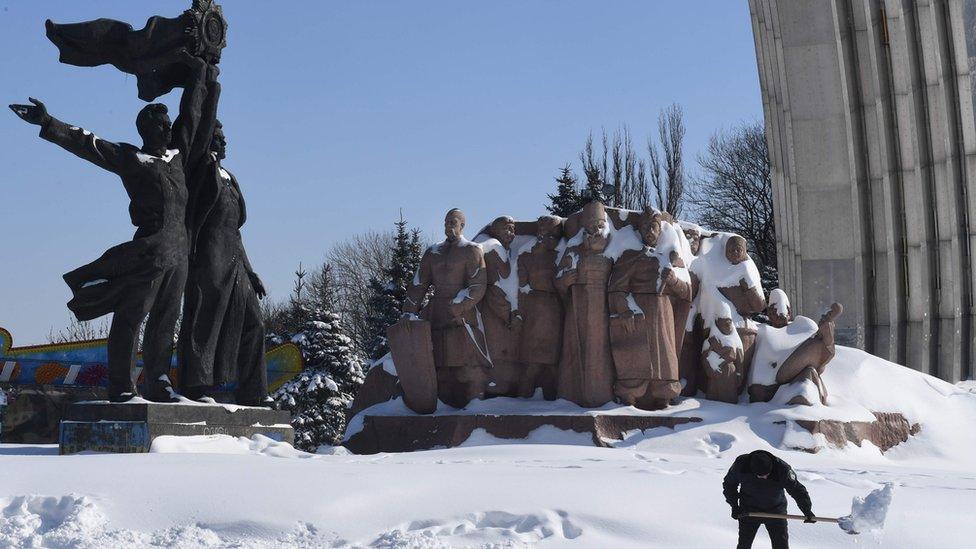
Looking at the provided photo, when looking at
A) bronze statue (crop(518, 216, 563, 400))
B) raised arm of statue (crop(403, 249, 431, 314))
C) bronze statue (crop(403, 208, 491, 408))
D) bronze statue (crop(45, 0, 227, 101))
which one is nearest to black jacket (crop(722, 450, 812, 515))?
bronze statue (crop(45, 0, 227, 101))

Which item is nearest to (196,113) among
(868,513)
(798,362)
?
(868,513)

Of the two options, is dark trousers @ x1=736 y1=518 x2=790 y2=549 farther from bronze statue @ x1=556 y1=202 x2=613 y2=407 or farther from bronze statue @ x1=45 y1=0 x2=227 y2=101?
bronze statue @ x1=556 y1=202 x2=613 y2=407

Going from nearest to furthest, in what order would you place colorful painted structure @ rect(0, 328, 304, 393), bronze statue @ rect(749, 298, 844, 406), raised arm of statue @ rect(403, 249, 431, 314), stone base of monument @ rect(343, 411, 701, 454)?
stone base of monument @ rect(343, 411, 701, 454) → bronze statue @ rect(749, 298, 844, 406) → raised arm of statue @ rect(403, 249, 431, 314) → colorful painted structure @ rect(0, 328, 304, 393)

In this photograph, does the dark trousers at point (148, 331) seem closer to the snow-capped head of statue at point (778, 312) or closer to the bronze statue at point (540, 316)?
the bronze statue at point (540, 316)

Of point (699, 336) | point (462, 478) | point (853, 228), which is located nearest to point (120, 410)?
point (462, 478)

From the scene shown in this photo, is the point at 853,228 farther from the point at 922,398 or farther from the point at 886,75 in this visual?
the point at 922,398

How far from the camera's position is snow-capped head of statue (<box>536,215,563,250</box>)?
40.7 ft

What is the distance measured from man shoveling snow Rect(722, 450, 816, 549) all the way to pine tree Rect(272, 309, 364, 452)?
17010mm

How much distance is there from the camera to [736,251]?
1251 cm

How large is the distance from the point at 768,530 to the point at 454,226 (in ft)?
23.8

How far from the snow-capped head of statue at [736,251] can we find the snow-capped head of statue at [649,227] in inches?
40.0

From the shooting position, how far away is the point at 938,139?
2183 cm

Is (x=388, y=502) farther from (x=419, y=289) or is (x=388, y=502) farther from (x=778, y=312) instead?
(x=778, y=312)

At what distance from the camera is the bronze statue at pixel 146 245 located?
7.76 m
